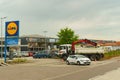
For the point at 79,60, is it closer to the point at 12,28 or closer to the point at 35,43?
the point at 12,28

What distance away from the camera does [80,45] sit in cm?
5775

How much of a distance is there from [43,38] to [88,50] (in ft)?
258

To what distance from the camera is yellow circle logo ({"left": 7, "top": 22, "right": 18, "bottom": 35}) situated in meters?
46.8

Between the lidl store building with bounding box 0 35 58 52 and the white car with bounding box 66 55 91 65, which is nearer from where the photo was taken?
the white car with bounding box 66 55 91 65

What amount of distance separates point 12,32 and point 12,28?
0.60 meters

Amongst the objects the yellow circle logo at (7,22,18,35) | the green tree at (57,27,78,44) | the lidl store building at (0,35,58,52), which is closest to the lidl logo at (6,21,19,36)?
the yellow circle logo at (7,22,18,35)

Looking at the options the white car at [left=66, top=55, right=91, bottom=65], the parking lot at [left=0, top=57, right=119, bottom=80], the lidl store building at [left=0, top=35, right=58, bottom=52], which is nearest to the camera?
the parking lot at [left=0, top=57, right=119, bottom=80]

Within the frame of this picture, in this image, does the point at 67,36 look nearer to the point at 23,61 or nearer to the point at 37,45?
the point at 37,45

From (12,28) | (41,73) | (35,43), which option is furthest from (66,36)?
(41,73)

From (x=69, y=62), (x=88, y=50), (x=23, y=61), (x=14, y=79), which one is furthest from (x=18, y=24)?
(x=14, y=79)

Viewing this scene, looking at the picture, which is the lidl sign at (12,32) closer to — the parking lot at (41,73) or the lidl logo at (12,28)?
the lidl logo at (12,28)

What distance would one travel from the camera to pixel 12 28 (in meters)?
47.2

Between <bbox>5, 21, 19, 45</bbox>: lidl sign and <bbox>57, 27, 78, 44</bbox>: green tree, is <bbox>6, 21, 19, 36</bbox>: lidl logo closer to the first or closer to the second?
<bbox>5, 21, 19, 45</bbox>: lidl sign

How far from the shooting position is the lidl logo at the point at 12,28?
46.6 meters
